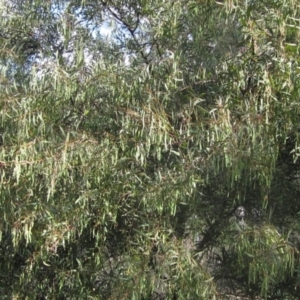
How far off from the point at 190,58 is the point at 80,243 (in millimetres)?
1123

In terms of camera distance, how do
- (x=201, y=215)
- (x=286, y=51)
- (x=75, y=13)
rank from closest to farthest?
(x=286, y=51) → (x=201, y=215) → (x=75, y=13)

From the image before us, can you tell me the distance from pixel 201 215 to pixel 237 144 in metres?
0.56

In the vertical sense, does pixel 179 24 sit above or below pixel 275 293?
above

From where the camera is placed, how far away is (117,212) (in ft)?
8.48

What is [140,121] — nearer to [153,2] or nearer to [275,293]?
[153,2]

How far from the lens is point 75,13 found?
3010 mm

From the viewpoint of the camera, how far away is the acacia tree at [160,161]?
239 centimetres

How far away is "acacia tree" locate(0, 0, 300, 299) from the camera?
2.39 m

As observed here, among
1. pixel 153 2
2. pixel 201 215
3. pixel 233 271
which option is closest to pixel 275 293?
pixel 233 271

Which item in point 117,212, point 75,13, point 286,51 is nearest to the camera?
point 286,51

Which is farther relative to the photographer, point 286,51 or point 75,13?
point 75,13

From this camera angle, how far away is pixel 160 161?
2.59 metres

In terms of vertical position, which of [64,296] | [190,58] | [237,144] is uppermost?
[190,58]

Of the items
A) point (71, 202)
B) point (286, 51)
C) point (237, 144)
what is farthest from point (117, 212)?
point (286, 51)
